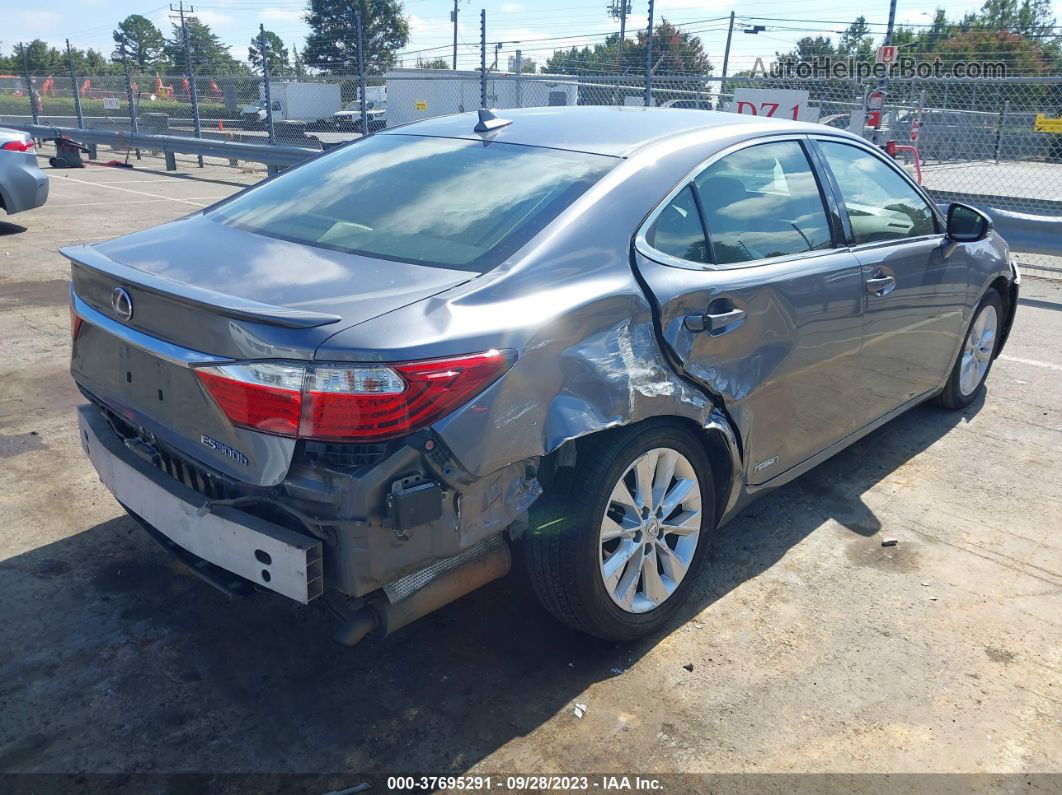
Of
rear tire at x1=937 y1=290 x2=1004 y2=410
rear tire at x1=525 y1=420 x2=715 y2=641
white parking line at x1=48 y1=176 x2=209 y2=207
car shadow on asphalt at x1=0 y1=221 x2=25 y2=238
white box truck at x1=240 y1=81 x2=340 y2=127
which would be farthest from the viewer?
white box truck at x1=240 y1=81 x2=340 y2=127

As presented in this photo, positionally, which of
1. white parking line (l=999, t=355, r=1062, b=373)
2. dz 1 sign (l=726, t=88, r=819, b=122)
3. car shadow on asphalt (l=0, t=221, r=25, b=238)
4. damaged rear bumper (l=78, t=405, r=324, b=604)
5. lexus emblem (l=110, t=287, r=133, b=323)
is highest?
dz 1 sign (l=726, t=88, r=819, b=122)

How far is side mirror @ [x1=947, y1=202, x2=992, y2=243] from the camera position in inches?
168

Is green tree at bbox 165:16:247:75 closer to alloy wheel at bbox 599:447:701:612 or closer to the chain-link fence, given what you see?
the chain-link fence

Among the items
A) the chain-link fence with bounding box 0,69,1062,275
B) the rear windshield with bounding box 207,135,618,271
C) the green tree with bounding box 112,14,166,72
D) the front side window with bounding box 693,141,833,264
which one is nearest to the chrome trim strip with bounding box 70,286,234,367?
the rear windshield with bounding box 207,135,618,271

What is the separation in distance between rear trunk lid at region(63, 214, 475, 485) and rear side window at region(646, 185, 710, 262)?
721 millimetres

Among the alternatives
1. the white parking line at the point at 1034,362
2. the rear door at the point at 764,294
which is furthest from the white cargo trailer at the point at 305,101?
the rear door at the point at 764,294

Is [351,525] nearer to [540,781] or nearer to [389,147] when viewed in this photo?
[540,781]

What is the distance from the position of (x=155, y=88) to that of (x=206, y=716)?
22747mm

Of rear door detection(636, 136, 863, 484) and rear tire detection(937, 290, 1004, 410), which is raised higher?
rear door detection(636, 136, 863, 484)

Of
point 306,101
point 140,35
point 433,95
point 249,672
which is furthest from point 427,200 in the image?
point 140,35

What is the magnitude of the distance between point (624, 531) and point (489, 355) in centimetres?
84

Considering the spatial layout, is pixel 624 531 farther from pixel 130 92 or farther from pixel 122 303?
pixel 130 92

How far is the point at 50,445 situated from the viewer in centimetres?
439

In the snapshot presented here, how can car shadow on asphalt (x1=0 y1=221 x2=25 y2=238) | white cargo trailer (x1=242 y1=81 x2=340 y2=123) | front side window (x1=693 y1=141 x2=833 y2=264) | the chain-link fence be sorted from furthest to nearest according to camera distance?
white cargo trailer (x1=242 y1=81 x2=340 y2=123) < the chain-link fence < car shadow on asphalt (x1=0 y1=221 x2=25 y2=238) < front side window (x1=693 y1=141 x2=833 y2=264)
